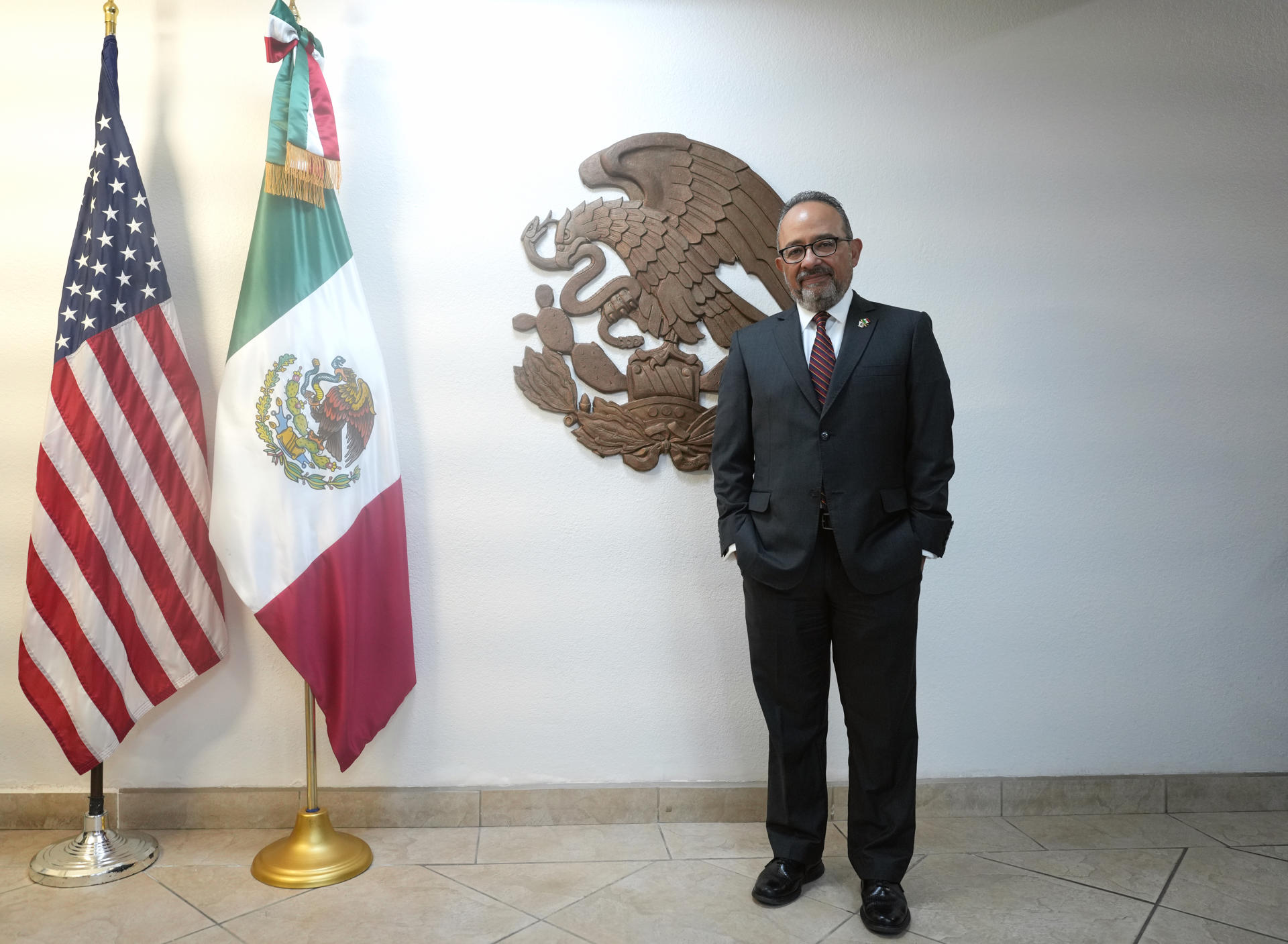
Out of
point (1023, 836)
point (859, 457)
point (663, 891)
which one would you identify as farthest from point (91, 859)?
point (1023, 836)

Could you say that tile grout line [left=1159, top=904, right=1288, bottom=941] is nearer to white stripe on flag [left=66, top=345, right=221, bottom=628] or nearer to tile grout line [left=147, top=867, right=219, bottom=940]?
tile grout line [left=147, top=867, right=219, bottom=940]

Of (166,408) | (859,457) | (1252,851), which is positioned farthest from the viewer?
(1252,851)

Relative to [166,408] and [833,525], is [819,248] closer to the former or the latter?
[833,525]

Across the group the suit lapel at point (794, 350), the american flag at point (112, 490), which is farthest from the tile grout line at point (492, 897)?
the suit lapel at point (794, 350)

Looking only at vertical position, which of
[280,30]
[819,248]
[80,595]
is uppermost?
[280,30]

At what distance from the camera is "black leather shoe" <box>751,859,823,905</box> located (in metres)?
2.04

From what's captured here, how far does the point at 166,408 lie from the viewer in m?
2.27

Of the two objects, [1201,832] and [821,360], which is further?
[1201,832]

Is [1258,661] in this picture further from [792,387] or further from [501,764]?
[501,764]

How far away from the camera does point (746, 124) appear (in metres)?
2.51

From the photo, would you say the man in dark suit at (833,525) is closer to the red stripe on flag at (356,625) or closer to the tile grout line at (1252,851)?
the red stripe on flag at (356,625)

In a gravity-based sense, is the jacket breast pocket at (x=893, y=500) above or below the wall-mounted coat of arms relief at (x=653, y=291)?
below

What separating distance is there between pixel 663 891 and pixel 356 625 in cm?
99

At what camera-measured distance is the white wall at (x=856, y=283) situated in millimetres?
2396
